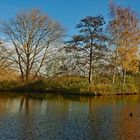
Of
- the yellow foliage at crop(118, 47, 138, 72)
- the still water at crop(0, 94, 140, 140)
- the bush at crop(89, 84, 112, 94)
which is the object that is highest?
the yellow foliage at crop(118, 47, 138, 72)

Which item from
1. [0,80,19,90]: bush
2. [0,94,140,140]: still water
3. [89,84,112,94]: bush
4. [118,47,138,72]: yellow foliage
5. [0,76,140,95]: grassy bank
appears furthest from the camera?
[0,80,19,90]: bush

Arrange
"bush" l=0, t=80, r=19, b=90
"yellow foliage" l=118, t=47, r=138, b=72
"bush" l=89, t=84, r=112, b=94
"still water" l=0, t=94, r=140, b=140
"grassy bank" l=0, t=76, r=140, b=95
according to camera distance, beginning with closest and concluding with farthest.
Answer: "still water" l=0, t=94, r=140, b=140
"bush" l=89, t=84, r=112, b=94
"grassy bank" l=0, t=76, r=140, b=95
"yellow foliage" l=118, t=47, r=138, b=72
"bush" l=0, t=80, r=19, b=90

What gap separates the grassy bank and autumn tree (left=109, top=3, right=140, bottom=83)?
11.1 ft

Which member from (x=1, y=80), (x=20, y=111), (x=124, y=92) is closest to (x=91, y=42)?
(x=124, y=92)

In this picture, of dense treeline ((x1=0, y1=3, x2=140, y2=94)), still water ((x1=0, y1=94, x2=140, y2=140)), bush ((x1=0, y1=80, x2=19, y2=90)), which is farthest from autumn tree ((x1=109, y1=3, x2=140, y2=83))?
still water ((x1=0, y1=94, x2=140, y2=140))

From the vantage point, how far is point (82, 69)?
174 feet

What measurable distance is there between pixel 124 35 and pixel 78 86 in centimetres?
978

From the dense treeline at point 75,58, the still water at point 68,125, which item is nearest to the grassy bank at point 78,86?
the dense treeline at point 75,58

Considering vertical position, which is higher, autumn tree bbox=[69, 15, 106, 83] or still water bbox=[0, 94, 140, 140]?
autumn tree bbox=[69, 15, 106, 83]

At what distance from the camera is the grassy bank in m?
49.7

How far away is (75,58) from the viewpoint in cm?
5219

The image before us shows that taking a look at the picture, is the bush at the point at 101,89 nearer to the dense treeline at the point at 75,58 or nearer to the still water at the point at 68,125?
the dense treeline at the point at 75,58

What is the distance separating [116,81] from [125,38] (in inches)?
274

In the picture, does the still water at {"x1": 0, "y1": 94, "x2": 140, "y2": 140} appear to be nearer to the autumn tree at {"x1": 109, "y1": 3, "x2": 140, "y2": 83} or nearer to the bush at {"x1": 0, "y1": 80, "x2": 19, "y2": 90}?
the autumn tree at {"x1": 109, "y1": 3, "x2": 140, "y2": 83}
